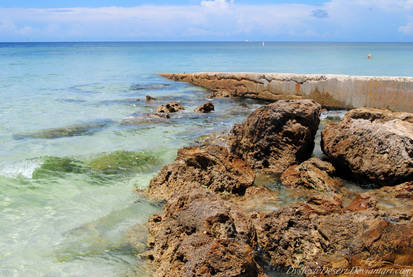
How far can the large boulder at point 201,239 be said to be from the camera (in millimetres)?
2724

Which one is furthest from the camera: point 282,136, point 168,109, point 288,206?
point 168,109

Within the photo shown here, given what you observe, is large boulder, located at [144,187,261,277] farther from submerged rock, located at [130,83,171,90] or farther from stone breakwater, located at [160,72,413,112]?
submerged rock, located at [130,83,171,90]

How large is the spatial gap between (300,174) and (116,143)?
3937mm

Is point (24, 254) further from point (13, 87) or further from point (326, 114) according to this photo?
point (13, 87)

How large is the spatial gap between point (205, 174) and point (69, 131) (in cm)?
492

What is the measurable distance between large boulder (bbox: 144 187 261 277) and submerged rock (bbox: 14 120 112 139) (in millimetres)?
5161

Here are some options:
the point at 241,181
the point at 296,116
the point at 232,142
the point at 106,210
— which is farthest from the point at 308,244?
the point at 232,142

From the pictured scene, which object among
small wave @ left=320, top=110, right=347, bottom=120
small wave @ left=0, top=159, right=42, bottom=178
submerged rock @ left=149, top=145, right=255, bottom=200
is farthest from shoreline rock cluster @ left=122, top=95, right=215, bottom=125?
submerged rock @ left=149, top=145, right=255, bottom=200

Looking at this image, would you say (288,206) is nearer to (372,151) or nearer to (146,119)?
(372,151)

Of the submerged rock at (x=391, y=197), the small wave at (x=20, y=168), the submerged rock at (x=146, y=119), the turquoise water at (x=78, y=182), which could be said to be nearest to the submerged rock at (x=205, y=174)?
the turquoise water at (x=78, y=182)

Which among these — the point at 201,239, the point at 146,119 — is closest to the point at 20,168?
the point at 146,119

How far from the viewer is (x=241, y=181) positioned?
4.88 meters

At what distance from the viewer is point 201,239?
2994 mm

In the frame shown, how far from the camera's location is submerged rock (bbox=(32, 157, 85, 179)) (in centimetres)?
589
